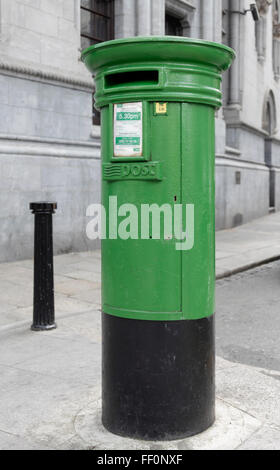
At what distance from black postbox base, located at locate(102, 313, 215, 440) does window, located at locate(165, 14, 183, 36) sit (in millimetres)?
13734

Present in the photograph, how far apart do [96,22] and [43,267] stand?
8.68 metres

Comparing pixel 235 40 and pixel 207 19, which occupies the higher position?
pixel 235 40

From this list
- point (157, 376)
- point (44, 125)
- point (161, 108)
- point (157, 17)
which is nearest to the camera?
point (161, 108)

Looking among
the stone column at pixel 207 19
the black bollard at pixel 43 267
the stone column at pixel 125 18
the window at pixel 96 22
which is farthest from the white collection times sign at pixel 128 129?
the stone column at pixel 207 19

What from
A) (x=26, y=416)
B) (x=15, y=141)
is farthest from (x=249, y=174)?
(x=26, y=416)

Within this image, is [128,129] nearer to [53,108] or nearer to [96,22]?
[53,108]

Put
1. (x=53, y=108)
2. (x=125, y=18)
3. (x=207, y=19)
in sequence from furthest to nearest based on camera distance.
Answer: (x=207, y=19), (x=125, y=18), (x=53, y=108)

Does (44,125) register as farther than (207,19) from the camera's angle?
No

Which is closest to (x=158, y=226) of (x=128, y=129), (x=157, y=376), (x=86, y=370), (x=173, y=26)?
(x=128, y=129)

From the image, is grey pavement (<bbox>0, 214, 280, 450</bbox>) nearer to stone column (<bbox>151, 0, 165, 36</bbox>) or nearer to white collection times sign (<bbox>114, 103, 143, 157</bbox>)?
white collection times sign (<bbox>114, 103, 143, 157</bbox>)

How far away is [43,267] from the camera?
532cm

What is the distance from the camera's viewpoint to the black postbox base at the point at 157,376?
2.92 metres

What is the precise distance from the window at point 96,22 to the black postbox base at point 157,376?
31.7 feet
